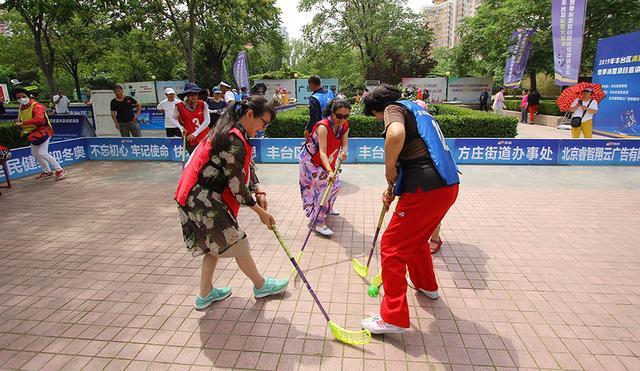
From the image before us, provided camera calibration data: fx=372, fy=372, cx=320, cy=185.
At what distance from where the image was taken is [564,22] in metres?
11.0

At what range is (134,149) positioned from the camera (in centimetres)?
923

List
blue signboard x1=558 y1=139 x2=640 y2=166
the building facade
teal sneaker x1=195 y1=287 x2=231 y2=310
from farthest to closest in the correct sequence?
1. the building facade
2. blue signboard x1=558 y1=139 x2=640 y2=166
3. teal sneaker x1=195 y1=287 x2=231 y2=310

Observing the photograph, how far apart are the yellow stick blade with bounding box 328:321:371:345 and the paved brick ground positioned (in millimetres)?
52

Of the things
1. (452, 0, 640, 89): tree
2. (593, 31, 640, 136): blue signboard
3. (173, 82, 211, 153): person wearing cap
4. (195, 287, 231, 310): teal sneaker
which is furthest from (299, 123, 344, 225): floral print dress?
(452, 0, 640, 89): tree

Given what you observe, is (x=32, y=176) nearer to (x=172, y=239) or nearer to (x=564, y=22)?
(x=172, y=239)

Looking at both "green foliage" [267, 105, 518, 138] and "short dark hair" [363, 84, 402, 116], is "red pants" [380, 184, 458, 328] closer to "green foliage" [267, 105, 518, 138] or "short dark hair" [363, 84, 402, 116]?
"short dark hair" [363, 84, 402, 116]

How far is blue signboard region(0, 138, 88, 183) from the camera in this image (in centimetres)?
741

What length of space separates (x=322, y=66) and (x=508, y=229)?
27234mm

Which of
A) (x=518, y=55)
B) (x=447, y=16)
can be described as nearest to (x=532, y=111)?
(x=518, y=55)

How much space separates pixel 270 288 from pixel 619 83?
13.4 metres

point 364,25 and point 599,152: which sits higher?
point 364,25

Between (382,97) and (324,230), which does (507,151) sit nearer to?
(324,230)

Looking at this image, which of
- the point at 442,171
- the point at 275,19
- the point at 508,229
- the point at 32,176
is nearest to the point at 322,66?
the point at 275,19

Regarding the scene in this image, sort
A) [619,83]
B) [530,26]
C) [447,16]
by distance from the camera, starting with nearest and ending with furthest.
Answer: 1. [619,83]
2. [530,26]
3. [447,16]
